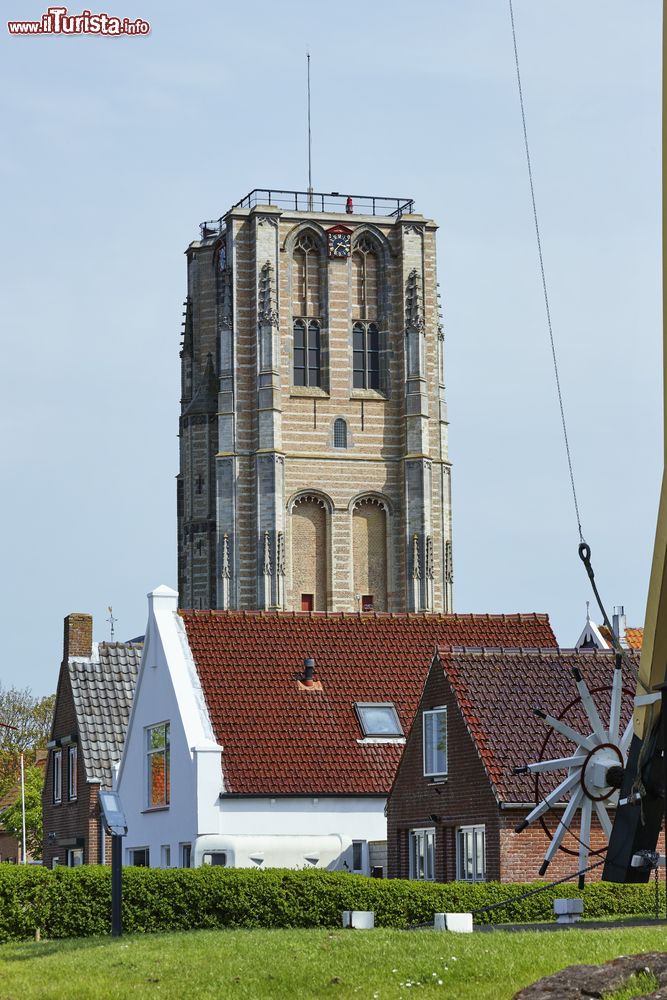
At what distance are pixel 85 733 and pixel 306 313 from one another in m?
74.4

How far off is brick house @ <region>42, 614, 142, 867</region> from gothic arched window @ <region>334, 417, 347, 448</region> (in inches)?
2582

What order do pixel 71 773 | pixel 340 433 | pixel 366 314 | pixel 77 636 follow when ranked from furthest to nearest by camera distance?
pixel 366 314 → pixel 340 433 → pixel 77 636 → pixel 71 773

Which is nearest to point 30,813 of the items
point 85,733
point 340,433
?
point 340,433

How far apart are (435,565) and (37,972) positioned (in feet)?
307

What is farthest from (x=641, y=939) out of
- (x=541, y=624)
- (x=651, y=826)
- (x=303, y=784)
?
(x=541, y=624)

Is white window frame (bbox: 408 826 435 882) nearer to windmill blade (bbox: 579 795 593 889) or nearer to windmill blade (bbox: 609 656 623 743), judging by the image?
windmill blade (bbox: 579 795 593 889)

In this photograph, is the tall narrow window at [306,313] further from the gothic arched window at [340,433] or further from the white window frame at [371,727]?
the white window frame at [371,727]

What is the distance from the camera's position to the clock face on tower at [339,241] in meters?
119

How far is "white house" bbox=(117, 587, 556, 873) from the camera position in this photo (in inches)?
1391

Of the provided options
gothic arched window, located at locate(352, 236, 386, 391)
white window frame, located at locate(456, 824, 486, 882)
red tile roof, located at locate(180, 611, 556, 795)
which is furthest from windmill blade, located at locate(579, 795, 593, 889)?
gothic arched window, located at locate(352, 236, 386, 391)

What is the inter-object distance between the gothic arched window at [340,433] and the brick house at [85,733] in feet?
215

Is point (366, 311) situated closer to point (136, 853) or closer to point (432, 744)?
point (136, 853)

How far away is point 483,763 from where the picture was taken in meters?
31.6

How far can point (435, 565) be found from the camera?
376 feet
